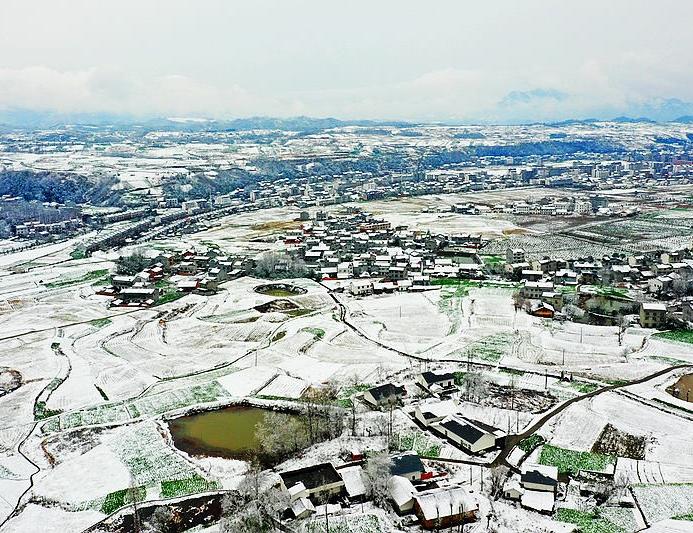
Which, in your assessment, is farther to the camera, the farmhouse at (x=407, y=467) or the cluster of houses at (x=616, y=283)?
the cluster of houses at (x=616, y=283)

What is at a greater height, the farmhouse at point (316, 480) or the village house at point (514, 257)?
the farmhouse at point (316, 480)

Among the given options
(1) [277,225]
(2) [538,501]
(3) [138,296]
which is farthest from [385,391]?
(1) [277,225]

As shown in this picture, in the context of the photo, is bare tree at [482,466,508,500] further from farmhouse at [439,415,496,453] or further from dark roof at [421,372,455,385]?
dark roof at [421,372,455,385]

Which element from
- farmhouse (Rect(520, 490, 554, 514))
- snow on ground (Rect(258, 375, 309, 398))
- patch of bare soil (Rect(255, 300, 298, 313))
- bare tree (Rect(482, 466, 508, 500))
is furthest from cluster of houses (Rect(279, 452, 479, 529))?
patch of bare soil (Rect(255, 300, 298, 313))

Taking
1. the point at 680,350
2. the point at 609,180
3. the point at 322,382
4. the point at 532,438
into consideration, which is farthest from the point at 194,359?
the point at 609,180

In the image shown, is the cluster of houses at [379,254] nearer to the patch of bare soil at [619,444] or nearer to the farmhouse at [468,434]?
the farmhouse at [468,434]

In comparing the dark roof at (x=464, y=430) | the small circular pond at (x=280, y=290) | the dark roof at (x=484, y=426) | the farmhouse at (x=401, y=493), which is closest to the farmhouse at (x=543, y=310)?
the dark roof at (x=484, y=426)

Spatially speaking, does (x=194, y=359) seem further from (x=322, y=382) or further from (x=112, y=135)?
(x=112, y=135)
